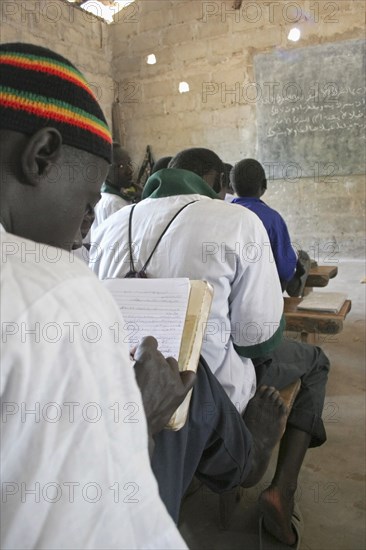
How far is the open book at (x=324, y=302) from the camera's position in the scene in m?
2.48

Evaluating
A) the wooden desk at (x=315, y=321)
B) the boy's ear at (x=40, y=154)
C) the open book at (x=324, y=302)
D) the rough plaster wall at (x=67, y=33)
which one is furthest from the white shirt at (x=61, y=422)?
the rough plaster wall at (x=67, y=33)

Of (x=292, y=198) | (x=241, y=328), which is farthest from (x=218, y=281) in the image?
(x=292, y=198)

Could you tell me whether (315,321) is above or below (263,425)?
above

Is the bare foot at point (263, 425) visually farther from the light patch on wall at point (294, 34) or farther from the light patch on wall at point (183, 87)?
the light patch on wall at point (183, 87)

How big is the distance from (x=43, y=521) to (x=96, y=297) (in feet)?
0.73

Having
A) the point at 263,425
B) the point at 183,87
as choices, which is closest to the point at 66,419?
the point at 263,425

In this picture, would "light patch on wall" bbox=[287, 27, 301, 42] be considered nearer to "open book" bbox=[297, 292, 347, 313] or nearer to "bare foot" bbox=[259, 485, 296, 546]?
Result: "open book" bbox=[297, 292, 347, 313]

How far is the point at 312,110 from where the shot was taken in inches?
228

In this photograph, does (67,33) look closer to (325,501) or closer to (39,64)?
(325,501)

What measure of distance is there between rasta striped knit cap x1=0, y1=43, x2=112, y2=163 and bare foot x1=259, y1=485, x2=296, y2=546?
4.54ft

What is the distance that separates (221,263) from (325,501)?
1.10 meters

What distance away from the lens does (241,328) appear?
150 centimetres

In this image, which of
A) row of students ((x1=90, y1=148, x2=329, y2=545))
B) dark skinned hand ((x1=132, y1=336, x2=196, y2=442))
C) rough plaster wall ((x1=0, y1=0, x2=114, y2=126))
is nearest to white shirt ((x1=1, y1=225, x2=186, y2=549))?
dark skinned hand ((x1=132, y1=336, x2=196, y2=442))

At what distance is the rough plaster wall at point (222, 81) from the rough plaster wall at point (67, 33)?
26cm
